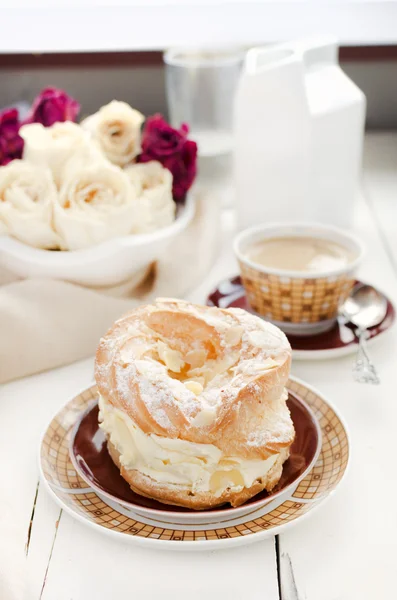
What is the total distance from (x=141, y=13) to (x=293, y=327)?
107cm

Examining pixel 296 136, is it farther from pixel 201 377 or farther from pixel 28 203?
pixel 201 377

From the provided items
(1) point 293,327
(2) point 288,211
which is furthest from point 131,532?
(2) point 288,211

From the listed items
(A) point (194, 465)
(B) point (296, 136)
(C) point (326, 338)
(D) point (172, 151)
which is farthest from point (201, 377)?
(B) point (296, 136)

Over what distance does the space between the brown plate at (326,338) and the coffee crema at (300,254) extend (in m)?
0.08

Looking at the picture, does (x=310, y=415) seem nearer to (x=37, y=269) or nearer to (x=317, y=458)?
(x=317, y=458)

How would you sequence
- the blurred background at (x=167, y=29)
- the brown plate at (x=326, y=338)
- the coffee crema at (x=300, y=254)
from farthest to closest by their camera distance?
the blurred background at (x=167, y=29), the coffee crema at (x=300, y=254), the brown plate at (x=326, y=338)

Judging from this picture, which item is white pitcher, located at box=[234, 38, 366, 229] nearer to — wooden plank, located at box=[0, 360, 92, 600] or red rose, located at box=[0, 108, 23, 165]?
red rose, located at box=[0, 108, 23, 165]

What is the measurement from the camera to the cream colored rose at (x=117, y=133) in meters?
1.24

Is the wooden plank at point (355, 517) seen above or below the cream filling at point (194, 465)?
below

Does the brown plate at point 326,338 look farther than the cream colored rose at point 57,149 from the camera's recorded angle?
No

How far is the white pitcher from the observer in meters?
1.29

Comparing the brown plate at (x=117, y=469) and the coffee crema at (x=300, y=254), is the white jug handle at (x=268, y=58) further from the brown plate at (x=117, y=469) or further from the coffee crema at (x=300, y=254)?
the brown plate at (x=117, y=469)

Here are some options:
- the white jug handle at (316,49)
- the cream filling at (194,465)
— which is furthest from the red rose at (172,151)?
the cream filling at (194,465)

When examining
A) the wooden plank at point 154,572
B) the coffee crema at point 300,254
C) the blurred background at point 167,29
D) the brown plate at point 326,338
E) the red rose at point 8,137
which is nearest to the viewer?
the wooden plank at point 154,572
